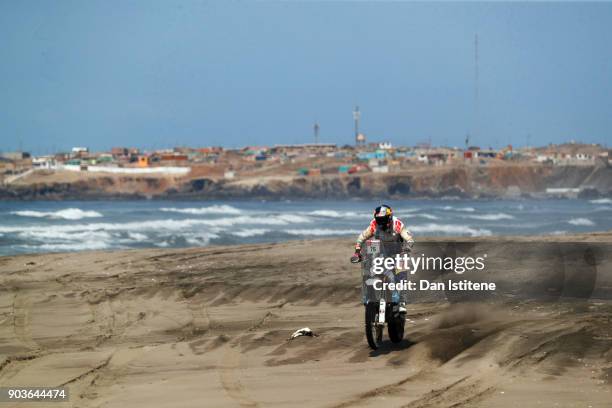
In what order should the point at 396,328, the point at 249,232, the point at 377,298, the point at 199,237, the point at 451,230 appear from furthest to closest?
1. the point at 451,230
2. the point at 249,232
3. the point at 199,237
4. the point at 396,328
5. the point at 377,298

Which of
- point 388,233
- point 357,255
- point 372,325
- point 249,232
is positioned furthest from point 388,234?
point 249,232

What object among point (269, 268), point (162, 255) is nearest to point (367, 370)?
point (269, 268)

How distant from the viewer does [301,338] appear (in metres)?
10.2

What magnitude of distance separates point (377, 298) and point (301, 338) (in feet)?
3.88

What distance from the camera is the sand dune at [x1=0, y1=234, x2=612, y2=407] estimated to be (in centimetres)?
776

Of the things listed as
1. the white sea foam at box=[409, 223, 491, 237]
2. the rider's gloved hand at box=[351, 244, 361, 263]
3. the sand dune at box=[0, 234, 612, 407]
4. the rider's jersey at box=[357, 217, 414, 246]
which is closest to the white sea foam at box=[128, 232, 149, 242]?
the white sea foam at box=[409, 223, 491, 237]

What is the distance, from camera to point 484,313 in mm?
10977

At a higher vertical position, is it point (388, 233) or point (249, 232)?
point (388, 233)

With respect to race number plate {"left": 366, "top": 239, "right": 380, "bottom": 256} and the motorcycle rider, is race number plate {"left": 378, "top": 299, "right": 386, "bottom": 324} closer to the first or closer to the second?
the motorcycle rider

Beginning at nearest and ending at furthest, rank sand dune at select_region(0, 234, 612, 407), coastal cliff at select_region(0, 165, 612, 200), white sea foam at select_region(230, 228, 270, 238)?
1. sand dune at select_region(0, 234, 612, 407)
2. white sea foam at select_region(230, 228, 270, 238)
3. coastal cliff at select_region(0, 165, 612, 200)

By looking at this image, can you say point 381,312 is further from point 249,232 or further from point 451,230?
point 451,230

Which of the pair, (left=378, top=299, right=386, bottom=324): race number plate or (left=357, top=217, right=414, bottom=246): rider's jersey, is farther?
(left=357, top=217, right=414, bottom=246): rider's jersey

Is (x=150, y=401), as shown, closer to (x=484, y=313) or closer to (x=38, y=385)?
(x=38, y=385)

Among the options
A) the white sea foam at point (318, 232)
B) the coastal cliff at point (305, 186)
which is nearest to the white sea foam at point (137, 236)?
the white sea foam at point (318, 232)
